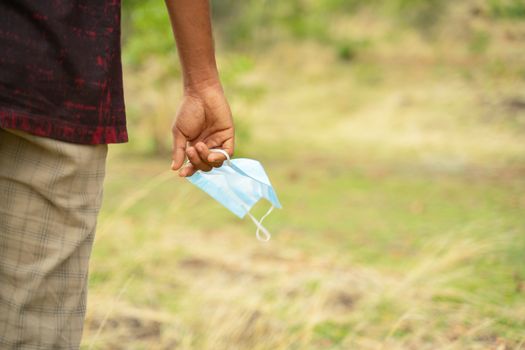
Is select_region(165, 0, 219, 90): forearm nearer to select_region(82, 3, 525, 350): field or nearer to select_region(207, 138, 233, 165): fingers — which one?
select_region(207, 138, 233, 165): fingers

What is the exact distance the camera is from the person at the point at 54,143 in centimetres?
105

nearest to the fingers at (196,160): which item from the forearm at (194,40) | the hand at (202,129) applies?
the hand at (202,129)

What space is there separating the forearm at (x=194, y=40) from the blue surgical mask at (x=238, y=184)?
7.0 inches

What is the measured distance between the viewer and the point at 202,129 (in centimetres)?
133

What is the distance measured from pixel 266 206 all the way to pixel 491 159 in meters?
3.18

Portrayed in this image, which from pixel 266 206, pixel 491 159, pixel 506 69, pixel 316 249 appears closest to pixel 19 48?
pixel 316 249

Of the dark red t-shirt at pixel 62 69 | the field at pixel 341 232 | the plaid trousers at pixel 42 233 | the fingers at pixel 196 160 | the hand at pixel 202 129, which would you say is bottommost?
the field at pixel 341 232

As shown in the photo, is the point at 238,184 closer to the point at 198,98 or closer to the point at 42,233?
the point at 198,98

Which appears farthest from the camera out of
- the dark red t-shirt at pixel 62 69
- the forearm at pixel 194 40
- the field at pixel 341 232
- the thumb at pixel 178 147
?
the field at pixel 341 232

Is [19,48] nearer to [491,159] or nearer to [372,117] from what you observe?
[491,159]

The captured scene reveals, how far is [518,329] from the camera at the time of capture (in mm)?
2242

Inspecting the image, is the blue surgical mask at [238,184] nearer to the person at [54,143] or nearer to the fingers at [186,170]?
the fingers at [186,170]

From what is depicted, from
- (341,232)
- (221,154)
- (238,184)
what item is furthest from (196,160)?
(341,232)

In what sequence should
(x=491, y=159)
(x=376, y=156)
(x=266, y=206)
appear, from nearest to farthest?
(x=266, y=206) → (x=491, y=159) → (x=376, y=156)
